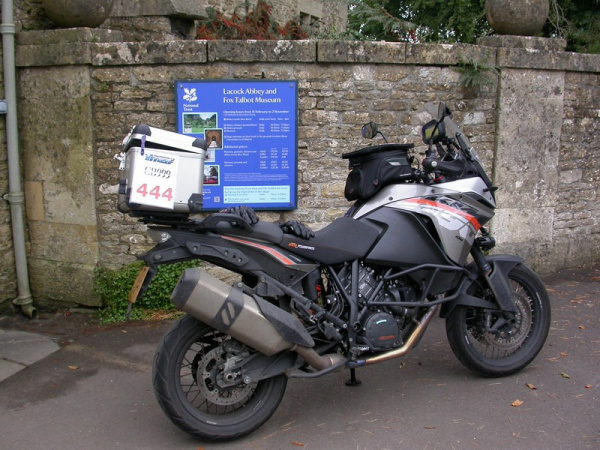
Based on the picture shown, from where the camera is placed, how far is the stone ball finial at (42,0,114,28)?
221 inches

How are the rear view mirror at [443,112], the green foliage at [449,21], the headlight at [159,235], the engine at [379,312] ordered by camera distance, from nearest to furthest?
the headlight at [159,235] → the engine at [379,312] → the rear view mirror at [443,112] → the green foliage at [449,21]

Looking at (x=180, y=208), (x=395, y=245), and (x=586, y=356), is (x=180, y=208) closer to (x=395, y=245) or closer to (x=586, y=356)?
(x=395, y=245)

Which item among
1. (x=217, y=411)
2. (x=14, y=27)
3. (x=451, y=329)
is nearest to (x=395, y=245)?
(x=451, y=329)

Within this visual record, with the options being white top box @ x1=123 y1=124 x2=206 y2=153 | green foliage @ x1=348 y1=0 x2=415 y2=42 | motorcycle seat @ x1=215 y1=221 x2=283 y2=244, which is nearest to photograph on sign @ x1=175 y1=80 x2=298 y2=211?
green foliage @ x1=348 y1=0 x2=415 y2=42

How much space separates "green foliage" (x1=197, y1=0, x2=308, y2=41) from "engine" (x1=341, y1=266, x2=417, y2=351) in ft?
12.1

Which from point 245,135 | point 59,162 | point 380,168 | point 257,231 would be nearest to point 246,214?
point 257,231

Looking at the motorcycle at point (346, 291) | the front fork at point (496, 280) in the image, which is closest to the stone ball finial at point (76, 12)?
the motorcycle at point (346, 291)

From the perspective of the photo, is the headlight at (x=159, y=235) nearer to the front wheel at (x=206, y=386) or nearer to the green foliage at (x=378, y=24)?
the front wheel at (x=206, y=386)

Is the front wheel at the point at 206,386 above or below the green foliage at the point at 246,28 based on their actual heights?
below

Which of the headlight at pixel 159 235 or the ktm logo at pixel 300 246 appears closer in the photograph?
the headlight at pixel 159 235

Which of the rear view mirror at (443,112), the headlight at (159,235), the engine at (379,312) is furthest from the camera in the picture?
the rear view mirror at (443,112)

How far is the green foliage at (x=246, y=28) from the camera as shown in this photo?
6801 millimetres

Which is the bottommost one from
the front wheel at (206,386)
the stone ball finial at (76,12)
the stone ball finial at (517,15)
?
the front wheel at (206,386)

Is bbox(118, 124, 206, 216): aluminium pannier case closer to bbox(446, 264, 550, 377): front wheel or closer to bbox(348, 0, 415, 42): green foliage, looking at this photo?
bbox(446, 264, 550, 377): front wheel
